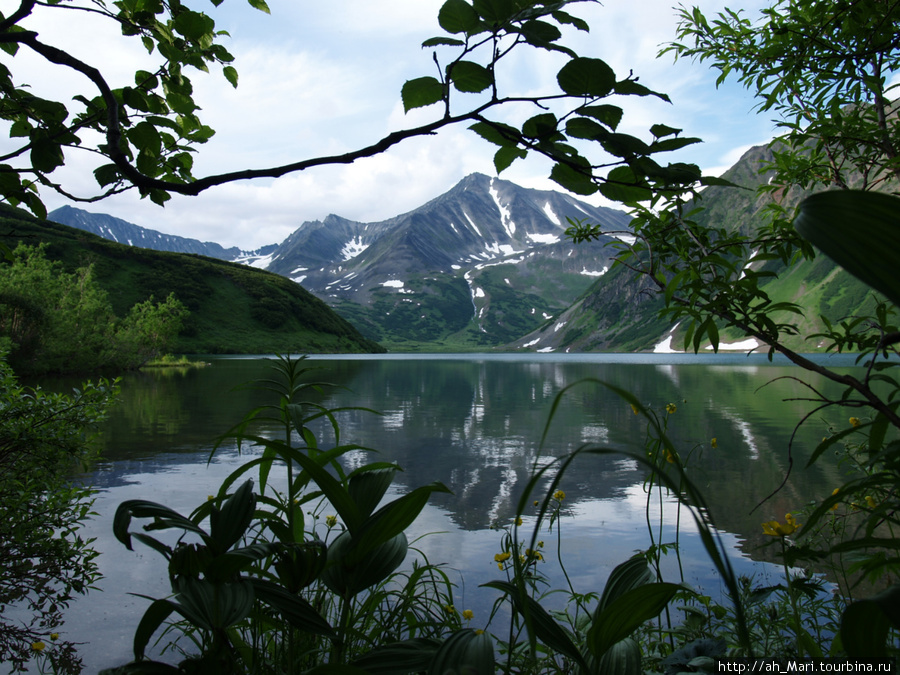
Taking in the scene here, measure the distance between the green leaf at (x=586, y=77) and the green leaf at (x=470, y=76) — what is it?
0.65 ft

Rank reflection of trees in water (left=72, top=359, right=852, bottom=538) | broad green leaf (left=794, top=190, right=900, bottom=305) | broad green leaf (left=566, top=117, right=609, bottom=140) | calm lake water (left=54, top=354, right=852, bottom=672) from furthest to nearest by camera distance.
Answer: reflection of trees in water (left=72, top=359, right=852, bottom=538) → calm lake water (left=54, top=354, right=852, bottom=672) → broad green leaf (left=566, top=117, right=609, bottom=140) → broad green leaf (left=794, top=190, right=900, bottom=305)

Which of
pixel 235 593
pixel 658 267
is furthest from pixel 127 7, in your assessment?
pixel 658 267

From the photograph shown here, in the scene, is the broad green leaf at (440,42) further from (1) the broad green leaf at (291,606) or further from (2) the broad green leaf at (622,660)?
(2) the broad green leaf at (622,660)

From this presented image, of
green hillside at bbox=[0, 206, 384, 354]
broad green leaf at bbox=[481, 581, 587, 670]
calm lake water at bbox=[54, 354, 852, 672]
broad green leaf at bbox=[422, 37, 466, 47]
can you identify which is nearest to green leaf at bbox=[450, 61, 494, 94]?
broad green leaf at bbox=[422, 37, 466, 47]

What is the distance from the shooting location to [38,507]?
4051 millimetres

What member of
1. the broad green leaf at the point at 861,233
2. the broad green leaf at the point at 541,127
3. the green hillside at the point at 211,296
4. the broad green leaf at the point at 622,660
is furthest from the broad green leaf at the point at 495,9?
the green hillside at the point at 211,296

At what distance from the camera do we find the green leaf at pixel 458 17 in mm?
1244

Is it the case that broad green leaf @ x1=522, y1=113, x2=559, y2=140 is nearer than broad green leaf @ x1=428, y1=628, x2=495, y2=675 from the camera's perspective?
No

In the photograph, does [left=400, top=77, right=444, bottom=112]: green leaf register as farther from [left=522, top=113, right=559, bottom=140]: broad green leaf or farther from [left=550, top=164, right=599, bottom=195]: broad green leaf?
[left=550, top=164, right=599, bottom=195]: broad green leaf

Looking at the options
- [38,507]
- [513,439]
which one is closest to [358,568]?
[38,507]

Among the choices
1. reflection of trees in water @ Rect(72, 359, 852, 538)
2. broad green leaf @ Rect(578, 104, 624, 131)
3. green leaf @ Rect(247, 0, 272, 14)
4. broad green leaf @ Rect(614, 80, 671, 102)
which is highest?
green leaf @ Rect(247, 0, 272, 14)

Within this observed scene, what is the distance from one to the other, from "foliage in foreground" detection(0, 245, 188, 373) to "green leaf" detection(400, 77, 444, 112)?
3275cm

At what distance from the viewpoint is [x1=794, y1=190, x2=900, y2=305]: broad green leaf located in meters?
0.44

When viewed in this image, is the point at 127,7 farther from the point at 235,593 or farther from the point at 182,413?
the point at 182,413
